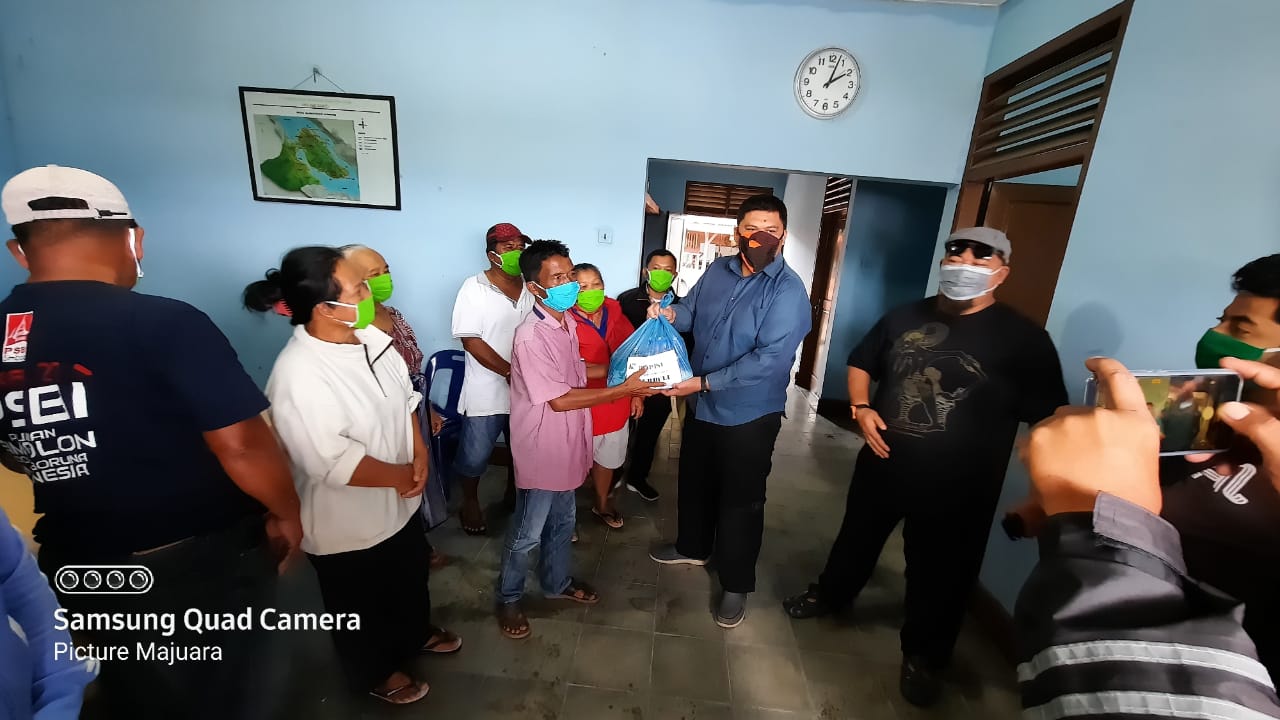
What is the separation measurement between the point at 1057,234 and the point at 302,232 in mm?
4165

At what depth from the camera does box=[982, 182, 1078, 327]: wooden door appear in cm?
210

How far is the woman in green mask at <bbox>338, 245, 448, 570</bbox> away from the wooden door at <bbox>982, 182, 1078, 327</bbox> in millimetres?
2759

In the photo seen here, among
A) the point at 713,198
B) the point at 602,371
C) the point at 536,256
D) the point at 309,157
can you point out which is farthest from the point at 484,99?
the point at 713,198

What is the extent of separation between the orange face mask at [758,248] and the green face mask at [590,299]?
0.65m

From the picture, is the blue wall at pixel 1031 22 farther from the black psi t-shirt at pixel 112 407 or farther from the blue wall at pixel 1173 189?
the black psi t-shirt at pixel 112 407

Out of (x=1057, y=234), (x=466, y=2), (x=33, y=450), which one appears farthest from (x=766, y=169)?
(x=33, y=450)

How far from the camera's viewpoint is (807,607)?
7.09 ft

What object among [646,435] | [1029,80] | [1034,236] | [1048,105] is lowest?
[646,435]

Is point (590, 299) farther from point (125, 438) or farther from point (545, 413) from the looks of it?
point (125, 438)

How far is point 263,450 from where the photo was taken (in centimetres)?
109

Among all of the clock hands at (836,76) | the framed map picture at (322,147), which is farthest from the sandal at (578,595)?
the clock hands at (836,76)

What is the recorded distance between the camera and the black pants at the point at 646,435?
3.01 metres

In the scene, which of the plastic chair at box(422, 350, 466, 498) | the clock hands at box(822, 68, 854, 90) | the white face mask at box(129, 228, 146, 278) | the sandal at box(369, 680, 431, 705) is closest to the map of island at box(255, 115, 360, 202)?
the plastic chair at box(422, 350, 466, 498)

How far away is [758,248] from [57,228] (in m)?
1.89
